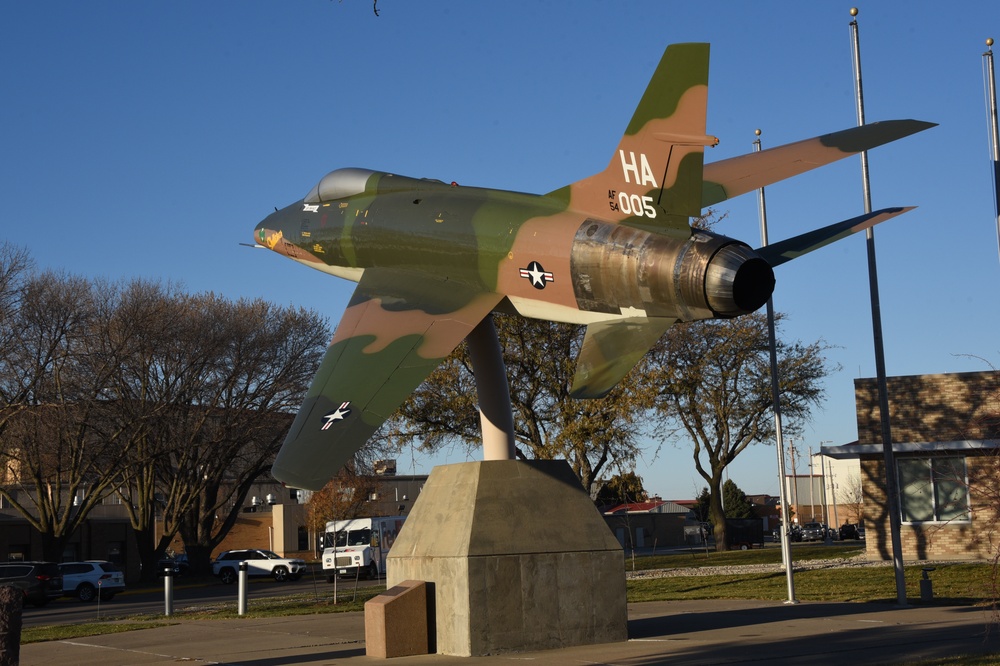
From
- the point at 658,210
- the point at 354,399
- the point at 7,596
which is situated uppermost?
the point at 658,210

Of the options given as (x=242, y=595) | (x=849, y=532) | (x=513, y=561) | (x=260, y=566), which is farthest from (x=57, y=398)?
(x=849, y=532)

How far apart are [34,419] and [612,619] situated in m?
32.6

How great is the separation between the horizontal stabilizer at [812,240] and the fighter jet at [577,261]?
2 cm

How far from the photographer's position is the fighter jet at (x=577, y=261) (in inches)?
460

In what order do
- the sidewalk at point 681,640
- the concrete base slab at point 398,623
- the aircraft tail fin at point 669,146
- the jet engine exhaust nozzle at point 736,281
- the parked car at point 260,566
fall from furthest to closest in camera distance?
1. the parked car at point 260,566
2. the concrete base slab at point 398,623
3. the sidewalk at point 681,640
4. the aircraft tail fin at point 669,146
5. the jet engine exhaust nozzle at point 736,281

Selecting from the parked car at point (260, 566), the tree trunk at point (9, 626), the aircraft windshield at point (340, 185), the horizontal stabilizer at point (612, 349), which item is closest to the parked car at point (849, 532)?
the parked car at point (260, 566)

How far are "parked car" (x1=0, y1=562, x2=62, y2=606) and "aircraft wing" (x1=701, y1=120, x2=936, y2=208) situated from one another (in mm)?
28474

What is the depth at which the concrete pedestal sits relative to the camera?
1410 cm

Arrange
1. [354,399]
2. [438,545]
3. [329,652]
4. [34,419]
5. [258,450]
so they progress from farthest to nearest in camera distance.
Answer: [258,450] < [34,419] < [329,652] < [438,545] < [354,399]

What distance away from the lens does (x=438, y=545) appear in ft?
48.2

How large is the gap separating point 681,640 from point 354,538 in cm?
3018

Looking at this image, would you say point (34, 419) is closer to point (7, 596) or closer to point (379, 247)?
point (379, 247)

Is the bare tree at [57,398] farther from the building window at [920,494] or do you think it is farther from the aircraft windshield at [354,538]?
the building window at [920,494]

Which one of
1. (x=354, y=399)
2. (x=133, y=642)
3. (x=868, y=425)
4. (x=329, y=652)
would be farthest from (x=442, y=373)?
(x=354, y=399)
